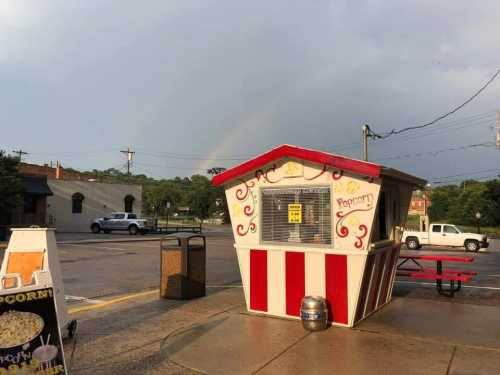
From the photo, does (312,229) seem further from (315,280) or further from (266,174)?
(266,174)

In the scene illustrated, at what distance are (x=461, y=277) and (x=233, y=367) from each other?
5.38 meters

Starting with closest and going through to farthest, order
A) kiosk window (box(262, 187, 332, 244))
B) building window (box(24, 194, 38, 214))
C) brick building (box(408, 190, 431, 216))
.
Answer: kiosk window (box(262, 187, 332, 244))
building window (box(24, 194, 38, 214))
brick building (box(408, 190, 431, 216))

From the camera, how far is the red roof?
5.79 m

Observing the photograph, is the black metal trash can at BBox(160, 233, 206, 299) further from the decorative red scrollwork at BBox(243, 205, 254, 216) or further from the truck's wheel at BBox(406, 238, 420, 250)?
the truck's wheel at BBox(406, 238, 420, 250)

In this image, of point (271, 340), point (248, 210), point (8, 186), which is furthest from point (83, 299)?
point (8, 186)

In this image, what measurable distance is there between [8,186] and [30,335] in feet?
86.8

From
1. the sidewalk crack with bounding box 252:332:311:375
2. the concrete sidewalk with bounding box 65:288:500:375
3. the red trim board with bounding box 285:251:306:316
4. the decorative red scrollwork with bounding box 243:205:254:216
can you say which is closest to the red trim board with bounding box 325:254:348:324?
the concrete sidewalk with bounding box 65:288:500:375

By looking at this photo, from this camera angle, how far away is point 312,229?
641 cm

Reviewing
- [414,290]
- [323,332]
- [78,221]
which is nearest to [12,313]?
[323,332]

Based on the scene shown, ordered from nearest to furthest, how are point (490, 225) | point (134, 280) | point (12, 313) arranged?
point (12, 313) → point (134, 280) → point (490, 225)

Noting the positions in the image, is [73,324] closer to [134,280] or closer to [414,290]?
[134,280]

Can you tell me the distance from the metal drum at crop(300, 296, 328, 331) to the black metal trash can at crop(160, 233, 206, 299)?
9.49 ft

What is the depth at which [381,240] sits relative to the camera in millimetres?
6984

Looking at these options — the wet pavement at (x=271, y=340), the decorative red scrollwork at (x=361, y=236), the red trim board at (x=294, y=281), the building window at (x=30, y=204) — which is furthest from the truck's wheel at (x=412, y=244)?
the building window at (x=30, y=204)
